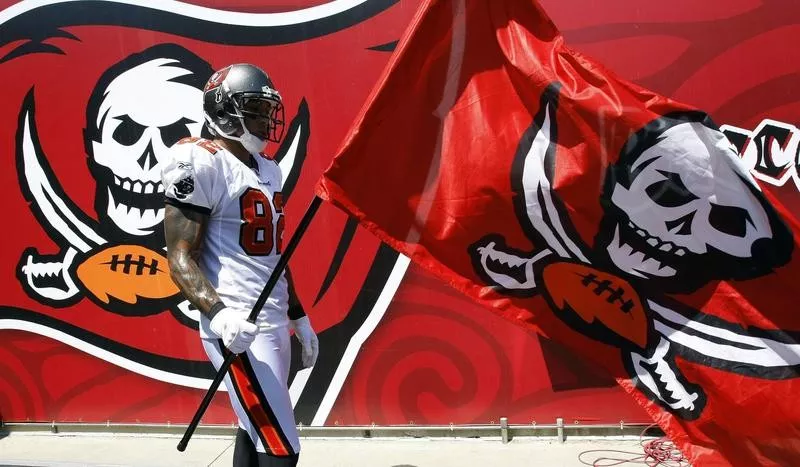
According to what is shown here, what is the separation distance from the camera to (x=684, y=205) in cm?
227

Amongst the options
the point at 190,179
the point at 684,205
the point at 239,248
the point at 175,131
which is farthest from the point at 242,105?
the point at 175,131

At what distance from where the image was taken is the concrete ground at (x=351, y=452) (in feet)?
12.0

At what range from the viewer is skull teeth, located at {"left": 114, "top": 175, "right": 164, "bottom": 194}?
4.12 metres

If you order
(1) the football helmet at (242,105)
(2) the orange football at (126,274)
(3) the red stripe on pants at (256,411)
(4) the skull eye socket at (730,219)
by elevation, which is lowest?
(3) the red stripe on pants at (256,411)

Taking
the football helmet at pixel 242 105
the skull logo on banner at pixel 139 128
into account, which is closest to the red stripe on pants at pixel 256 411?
the football helmet at pixel 242 105

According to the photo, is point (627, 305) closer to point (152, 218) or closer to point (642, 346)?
point (642, 346)

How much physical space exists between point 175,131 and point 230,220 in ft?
6.30

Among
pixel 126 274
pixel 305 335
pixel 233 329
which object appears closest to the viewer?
pixel 233 329

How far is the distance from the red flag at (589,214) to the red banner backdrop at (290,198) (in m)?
1.40

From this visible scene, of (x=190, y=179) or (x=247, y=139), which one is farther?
(x=247, y=139)

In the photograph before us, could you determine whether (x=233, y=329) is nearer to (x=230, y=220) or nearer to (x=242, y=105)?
(x=230, y=220)

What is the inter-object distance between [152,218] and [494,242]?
245 cm

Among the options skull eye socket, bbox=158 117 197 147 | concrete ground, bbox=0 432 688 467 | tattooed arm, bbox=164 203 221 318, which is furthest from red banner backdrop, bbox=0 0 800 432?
tattooed arm, bbox=164 203 221 318

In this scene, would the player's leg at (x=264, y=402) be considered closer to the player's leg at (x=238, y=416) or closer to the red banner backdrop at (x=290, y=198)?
the player's leg at (x=238, y=416)
